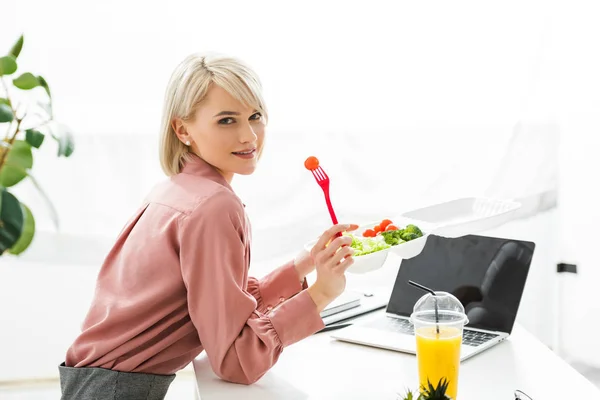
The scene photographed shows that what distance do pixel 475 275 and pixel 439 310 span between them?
1.15ft

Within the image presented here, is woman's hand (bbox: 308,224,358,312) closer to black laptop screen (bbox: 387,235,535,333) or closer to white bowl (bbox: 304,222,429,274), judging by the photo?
white bowl (bbox: 304,222,429,274)

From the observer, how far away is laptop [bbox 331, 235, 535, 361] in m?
1.60

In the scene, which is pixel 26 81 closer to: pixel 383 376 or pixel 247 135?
pixel 247 135

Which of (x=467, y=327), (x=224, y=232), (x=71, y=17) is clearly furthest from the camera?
(x=71, y=17)

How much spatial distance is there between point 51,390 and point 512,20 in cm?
182

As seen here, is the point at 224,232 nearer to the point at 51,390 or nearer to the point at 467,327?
the point at 467,327

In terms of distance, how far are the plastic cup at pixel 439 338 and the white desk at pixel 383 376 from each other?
0.05m

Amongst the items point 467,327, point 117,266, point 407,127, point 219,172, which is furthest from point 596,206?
point 117,266

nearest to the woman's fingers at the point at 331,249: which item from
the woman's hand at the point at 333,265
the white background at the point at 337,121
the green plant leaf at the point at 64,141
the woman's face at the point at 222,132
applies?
the woman's hand at the point at 333,265

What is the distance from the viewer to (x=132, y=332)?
56.9 inches

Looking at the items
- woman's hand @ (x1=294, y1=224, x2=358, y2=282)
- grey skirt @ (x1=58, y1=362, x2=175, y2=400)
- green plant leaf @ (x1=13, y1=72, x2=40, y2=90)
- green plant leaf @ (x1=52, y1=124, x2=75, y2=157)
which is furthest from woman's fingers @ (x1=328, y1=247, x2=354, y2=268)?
green plant leaf @ (x1=13, y1=72, x2=40, y2=90)

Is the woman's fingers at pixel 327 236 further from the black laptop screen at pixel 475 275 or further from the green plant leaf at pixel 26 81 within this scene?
the green plant leaf at pixel 26 81

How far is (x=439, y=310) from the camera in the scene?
54.1 inches

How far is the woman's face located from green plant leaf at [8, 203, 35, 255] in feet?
2.20
